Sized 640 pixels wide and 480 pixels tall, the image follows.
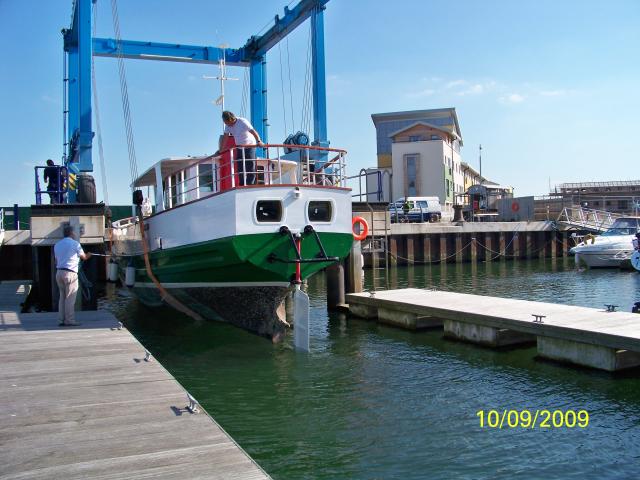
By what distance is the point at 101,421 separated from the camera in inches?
216

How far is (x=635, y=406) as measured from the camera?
7988mm

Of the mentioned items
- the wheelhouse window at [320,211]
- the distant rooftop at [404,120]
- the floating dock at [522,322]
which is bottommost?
the floating dock at [522,322]

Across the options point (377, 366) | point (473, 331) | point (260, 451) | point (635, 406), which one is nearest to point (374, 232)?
point (473, 331)

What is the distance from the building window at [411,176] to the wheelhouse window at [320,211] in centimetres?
4478

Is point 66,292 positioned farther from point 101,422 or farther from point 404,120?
point 404,120

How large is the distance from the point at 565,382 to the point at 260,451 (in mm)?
4854

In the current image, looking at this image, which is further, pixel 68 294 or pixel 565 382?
pixel 68 294

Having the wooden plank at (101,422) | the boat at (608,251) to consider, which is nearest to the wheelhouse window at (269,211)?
the wooden plank at (101,422)

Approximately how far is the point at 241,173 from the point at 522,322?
5509 mm

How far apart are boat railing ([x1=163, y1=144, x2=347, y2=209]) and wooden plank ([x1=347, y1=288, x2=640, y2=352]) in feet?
10.3

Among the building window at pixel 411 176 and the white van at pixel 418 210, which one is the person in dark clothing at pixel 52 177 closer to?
the white van at pixel 418 210

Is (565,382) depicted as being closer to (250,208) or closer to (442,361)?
(442,361)
